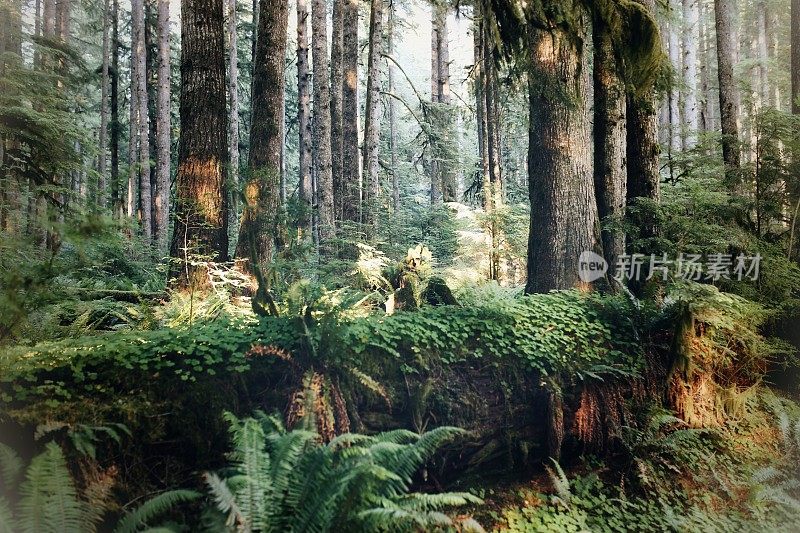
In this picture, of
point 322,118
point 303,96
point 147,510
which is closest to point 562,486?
point 147,510

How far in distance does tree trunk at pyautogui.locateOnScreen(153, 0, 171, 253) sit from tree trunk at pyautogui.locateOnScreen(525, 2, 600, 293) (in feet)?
39.8

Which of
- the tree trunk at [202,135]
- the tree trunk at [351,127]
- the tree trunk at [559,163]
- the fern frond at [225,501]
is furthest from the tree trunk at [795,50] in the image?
the fern frond at [225,501]

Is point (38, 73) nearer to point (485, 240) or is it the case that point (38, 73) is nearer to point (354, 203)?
point (354, 203)

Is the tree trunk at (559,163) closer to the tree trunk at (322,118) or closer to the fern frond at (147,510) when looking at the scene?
the fern frond at (147,510)

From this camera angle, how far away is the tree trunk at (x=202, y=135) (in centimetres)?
588

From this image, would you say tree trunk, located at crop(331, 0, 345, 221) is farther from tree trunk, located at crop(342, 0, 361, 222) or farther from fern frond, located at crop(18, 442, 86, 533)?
fern frond, located at crop(18, 442, 86, 533)

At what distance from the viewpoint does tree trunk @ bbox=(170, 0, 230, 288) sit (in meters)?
5.88

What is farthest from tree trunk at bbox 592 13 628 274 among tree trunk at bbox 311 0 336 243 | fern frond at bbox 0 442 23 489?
fern frond at bbox 0 442 23 489

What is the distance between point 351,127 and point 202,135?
19.9 feet

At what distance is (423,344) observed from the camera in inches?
178

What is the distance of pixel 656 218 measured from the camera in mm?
6117

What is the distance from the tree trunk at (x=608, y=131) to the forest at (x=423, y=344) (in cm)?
3

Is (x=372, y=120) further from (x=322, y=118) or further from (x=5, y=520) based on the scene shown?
(x=5, y=520)

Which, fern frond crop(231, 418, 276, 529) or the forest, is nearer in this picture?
fern frond crop(231, 418, 276, 529)
